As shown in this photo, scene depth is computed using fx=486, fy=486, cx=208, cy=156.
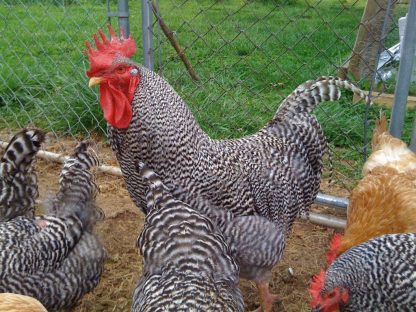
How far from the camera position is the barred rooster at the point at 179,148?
2898 millimetres

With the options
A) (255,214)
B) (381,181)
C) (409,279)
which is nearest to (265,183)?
(255,214)

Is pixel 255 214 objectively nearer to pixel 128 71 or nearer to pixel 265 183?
pixel 265 183

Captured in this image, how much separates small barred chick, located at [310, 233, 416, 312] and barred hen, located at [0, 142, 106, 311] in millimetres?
1435

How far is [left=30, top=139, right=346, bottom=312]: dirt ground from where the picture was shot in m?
3.29

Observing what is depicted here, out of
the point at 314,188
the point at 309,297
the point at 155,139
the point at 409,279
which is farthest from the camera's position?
the point at 314,188

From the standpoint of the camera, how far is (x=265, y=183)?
3.20 metres

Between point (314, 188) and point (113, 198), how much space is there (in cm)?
188

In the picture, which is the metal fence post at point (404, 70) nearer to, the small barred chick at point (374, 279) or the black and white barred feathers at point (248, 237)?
the small barred chick at point (374, 279)

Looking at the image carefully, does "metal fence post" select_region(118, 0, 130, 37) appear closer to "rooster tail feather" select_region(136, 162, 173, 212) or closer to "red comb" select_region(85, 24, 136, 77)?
"red comb" select_region(85, 24, 136, 77)

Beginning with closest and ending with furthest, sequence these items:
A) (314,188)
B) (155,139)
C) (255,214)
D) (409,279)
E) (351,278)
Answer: (409,279)
(351,278)
(155,139)
(255,214)
(314,188)

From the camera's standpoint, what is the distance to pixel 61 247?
9.73 feet

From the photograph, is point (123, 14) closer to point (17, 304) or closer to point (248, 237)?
point (248, 237)

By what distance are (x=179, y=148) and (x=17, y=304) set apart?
1.23 metres

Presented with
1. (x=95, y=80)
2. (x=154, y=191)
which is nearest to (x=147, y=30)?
(x=95, y=80)
